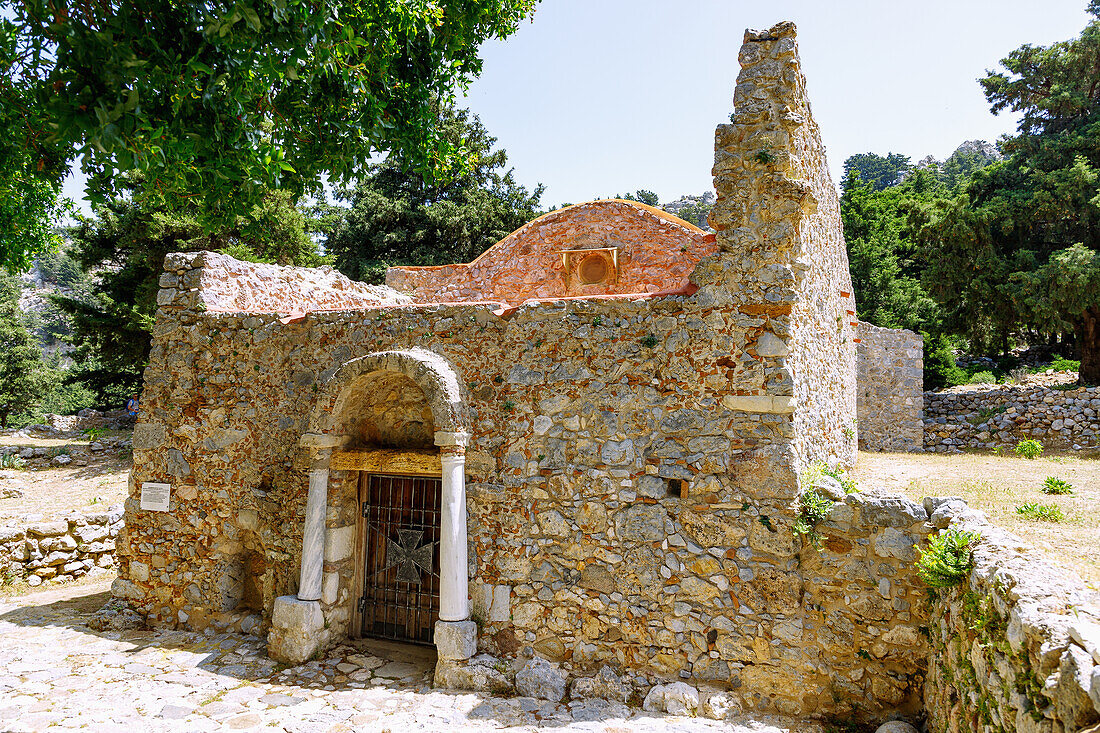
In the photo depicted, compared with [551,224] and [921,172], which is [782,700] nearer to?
[551,224]

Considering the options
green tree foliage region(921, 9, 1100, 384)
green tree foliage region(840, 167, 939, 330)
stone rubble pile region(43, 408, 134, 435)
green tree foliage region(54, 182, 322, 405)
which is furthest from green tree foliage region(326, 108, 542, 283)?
green tree foliage region(921, 9, 1100, 384)

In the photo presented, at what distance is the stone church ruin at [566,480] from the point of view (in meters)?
5.41

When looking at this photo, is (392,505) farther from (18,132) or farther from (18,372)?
(18,372)

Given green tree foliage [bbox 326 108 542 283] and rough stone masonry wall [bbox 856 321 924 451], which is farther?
green tree foliage [bbox 326 108 542 283]

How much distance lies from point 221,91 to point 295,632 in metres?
5.33

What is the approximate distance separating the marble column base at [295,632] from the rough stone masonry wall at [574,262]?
5358 mm

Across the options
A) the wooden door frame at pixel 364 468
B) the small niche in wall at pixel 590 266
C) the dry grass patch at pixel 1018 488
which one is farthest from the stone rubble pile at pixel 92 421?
the dry grass patch at pixel 1018 488

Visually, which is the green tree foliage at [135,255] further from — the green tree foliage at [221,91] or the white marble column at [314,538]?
the white marble column at [314,538]

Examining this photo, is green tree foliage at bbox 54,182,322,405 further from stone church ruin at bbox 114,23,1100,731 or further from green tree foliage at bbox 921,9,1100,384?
green tree foliage at bbox 921,9,1100,384

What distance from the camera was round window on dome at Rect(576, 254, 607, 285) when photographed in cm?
1006

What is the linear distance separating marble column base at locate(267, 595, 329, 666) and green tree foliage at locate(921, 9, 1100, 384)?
19.1m

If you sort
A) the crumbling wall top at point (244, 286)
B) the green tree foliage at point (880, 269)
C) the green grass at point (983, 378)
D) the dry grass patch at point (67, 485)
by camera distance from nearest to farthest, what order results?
the crumbling wall top at point (244, 286), the dry grass patch at point (67, 485), the green grass at point (983, 378), the green tree foliage at point (880, 269)

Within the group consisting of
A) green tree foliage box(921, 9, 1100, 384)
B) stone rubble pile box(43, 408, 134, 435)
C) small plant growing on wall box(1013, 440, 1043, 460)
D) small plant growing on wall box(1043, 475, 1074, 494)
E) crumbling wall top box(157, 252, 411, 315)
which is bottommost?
stone rubble pile box(43, 408, 134, 435)

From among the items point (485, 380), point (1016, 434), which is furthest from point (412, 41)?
point (1016, 434)
